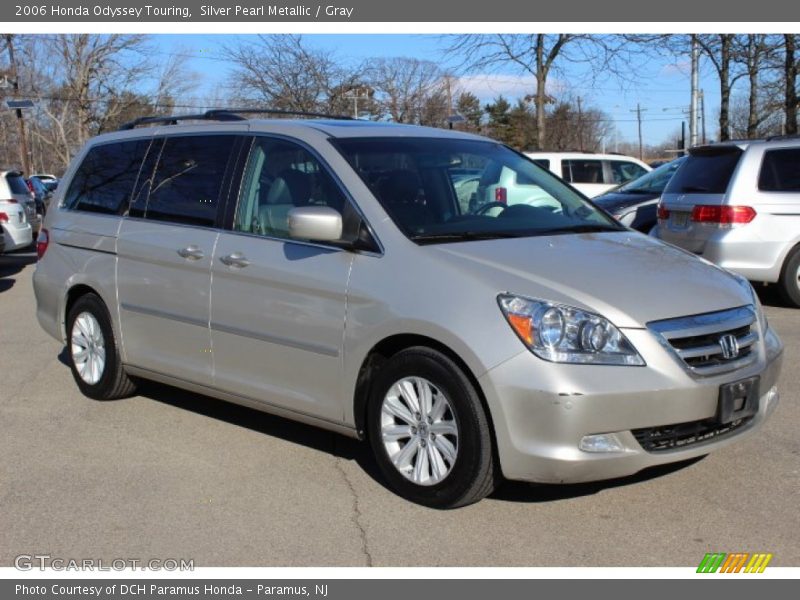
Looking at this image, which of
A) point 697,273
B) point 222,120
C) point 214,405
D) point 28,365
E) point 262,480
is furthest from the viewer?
point 28,365

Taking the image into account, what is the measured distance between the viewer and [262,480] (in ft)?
15.5

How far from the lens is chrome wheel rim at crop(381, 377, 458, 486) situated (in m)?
4.11

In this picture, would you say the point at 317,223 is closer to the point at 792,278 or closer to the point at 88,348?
the point at 88,348

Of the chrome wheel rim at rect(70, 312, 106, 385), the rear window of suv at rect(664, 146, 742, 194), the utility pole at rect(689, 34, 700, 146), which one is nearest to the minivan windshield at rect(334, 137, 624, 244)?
the chrome wheel rim at rect(70, 312, 106, 385)

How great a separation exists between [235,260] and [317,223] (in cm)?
79

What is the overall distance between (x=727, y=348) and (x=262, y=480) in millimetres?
2428

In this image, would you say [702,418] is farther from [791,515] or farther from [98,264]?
[98,264]

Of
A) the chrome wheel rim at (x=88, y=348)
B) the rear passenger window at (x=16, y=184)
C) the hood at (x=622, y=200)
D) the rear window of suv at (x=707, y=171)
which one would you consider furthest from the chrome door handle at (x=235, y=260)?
the rear passenger window at (x=16, y=184)

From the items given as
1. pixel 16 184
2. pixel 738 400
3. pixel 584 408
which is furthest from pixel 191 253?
pixel 16 184

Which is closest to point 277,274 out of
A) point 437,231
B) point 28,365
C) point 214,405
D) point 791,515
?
point 437,231

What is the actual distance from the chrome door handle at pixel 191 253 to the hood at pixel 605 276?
1606 mm

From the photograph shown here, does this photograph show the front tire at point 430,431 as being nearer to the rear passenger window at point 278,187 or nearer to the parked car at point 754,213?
the rear passenger window at point 278,187

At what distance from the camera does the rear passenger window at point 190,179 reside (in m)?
5.35

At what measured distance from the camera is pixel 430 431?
164 inches
